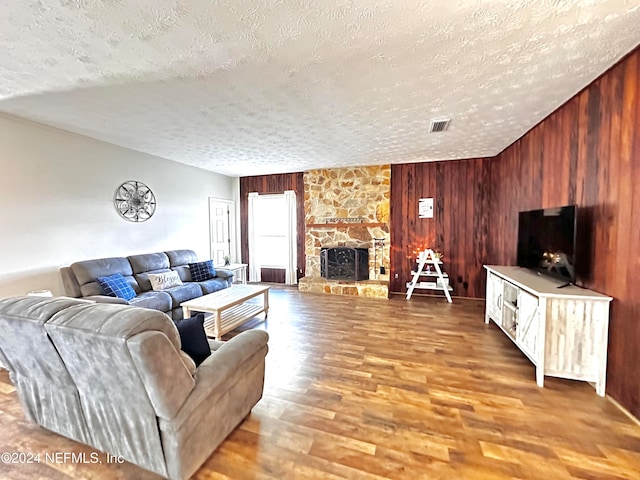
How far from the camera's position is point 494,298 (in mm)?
3562

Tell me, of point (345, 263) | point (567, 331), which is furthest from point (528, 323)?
point (345, 263)

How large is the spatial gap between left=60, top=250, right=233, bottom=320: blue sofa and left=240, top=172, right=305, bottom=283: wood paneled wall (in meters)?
1.88

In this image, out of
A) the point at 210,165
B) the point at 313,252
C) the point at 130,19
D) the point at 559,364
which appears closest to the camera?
the point at 130,19

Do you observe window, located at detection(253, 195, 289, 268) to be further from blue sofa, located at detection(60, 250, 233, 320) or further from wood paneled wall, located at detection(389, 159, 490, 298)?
wood paneled wall, located at detection(389, 159, 490, 298)

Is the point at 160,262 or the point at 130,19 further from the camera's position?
the point at 160,262

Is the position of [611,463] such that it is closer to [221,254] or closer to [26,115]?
[26,115]

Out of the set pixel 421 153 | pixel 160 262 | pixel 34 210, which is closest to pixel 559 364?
pixel 421 153

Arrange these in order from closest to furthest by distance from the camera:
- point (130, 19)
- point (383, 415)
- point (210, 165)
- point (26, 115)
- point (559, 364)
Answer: point (130, 19) < point (383, 415) < point (559, 364) < point (26, 115) < point (210, 165)

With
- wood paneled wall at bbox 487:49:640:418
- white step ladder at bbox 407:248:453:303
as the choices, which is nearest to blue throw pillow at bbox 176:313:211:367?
wood paneled wall at bbox 487:49:640:418

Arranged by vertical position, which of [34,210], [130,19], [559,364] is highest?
A: [130,19]

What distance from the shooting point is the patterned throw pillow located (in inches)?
158

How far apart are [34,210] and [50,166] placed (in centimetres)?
56

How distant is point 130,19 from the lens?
1.57m

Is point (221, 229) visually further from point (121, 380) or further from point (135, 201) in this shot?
point (121, 380)
